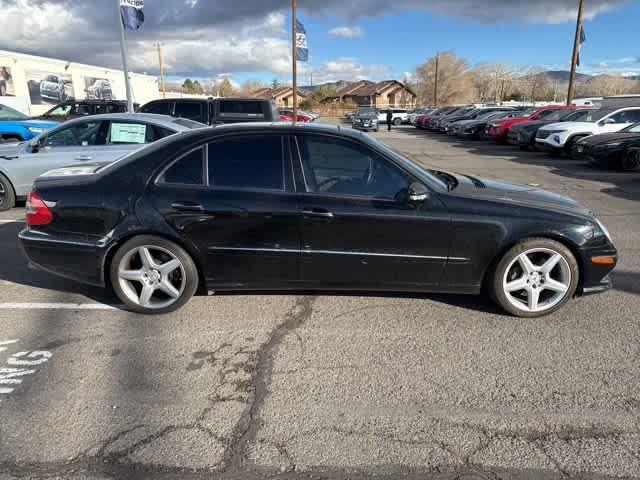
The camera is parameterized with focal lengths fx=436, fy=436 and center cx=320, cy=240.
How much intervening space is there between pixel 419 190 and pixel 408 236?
14.5 inches

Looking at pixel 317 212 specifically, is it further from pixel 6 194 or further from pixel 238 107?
pixel 238 107

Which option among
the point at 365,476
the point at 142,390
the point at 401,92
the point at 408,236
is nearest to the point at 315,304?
the point at 408,236

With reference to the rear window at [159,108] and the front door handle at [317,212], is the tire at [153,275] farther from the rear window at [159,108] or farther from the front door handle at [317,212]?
the rear window at [159,108]

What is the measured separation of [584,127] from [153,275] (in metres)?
15.2

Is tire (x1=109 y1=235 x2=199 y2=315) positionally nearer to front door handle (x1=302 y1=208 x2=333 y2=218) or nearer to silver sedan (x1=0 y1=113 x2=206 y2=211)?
front door handle (x1=302 y1=208 x2=333 y2=218)

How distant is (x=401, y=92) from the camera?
83.9 m

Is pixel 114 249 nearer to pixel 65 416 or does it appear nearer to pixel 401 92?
→ pixel 65 416

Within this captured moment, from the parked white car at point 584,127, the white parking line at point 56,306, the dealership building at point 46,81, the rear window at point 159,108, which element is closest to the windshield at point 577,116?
the parked white car at point 584,127

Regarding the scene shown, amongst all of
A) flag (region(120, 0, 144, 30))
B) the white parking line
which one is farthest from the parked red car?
the white parking line

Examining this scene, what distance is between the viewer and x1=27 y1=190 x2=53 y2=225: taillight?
363cm

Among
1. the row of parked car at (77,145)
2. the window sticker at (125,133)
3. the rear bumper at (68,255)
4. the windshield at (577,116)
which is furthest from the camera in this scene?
the windshield at (577,116)

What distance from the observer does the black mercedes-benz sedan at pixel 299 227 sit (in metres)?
3.42

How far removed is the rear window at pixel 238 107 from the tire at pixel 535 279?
969 centimetres

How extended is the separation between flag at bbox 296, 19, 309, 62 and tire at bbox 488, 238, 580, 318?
24240 mm
